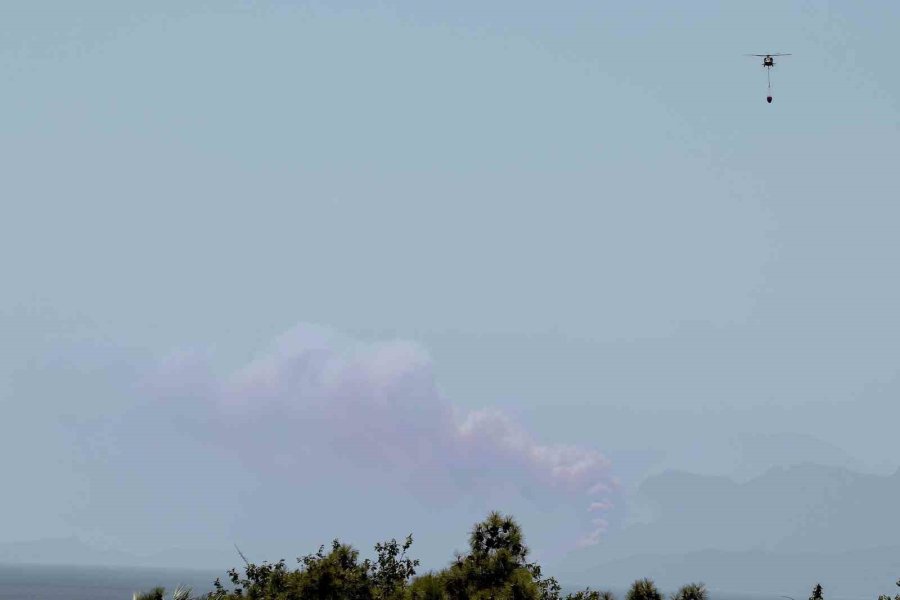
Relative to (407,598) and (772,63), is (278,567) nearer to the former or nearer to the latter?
(407,598)

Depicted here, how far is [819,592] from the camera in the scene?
6259cm

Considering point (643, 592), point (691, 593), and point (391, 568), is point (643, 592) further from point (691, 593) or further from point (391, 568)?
point (391, 568)

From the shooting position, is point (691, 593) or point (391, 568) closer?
point (691, 593)

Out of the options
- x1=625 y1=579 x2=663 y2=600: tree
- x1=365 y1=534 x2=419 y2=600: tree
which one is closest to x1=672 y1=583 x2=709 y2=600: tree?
x1=625 y1=579 x2=663 y2=600: tree

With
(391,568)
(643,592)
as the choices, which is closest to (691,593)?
(643,592)

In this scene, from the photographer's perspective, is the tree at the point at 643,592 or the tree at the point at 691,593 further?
the tree at the point at 643,592

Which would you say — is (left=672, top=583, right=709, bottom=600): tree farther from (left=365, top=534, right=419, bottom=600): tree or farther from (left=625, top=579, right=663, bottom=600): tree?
(left=365, top=534, right=419, bottom=600): tree

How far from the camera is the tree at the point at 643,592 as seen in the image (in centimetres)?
6024

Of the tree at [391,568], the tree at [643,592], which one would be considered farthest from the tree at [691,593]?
the tree at [391,568]

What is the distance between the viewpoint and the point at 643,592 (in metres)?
61.2

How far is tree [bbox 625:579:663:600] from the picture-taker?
60.2 meters

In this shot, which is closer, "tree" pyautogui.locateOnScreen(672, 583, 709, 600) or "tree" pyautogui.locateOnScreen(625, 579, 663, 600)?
"tree" pyautogui.locateOnScreen(672, 583, 709, 600)

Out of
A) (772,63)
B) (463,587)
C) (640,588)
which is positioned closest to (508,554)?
(463,587)

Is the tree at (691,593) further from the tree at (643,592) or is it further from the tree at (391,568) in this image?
the tree at (391,568)
